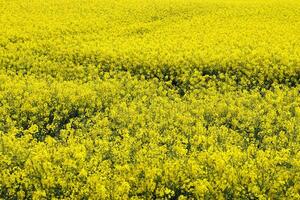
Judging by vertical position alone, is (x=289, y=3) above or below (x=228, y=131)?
above

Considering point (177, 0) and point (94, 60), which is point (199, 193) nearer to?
point (94, 60)

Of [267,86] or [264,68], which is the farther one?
[264,68]

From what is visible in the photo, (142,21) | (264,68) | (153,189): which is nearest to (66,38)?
(142,21)

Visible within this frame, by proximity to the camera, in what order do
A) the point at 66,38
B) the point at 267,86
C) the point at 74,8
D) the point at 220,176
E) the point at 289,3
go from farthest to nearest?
the point at 289,3
the point at 74,8
the point at 66,38
the point at 267,86
the point at 220,176

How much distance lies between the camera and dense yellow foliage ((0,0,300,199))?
6215mm

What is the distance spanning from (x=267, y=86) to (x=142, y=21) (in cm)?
822

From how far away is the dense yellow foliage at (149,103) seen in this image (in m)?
6.21

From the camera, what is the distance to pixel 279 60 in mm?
12922

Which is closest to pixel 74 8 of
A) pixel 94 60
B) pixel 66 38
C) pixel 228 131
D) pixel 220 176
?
pixel 66 38

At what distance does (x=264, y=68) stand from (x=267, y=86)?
3.12 feet

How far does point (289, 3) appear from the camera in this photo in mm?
21750

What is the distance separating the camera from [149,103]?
33.5 feet

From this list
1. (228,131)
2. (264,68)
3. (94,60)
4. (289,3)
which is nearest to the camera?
(228,131)

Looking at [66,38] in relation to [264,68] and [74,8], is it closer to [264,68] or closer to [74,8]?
[74,8]
